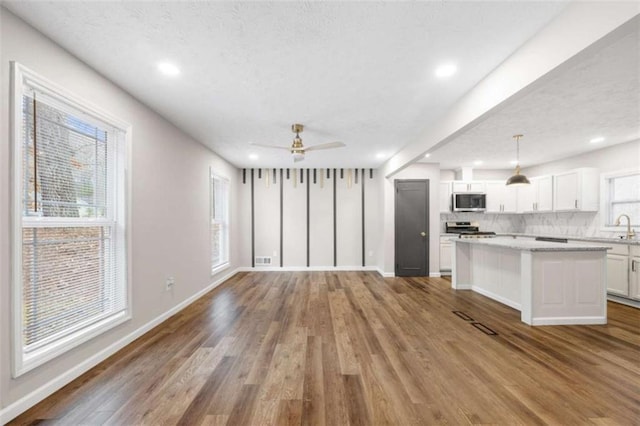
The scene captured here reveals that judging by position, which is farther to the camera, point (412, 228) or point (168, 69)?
point (412, 228)

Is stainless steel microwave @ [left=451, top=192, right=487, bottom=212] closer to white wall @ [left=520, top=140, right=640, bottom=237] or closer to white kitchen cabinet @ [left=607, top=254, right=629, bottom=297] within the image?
white wall @ [left=520, top=140, right=640, bottom=237]

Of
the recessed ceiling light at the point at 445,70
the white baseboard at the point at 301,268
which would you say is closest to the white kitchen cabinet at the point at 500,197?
the white baseboard at the point at 301,268

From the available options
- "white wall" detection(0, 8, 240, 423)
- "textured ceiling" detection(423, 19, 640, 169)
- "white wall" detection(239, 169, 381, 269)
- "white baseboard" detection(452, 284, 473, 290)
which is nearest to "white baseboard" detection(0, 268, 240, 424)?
"white wall" detection(0, 8, 240, 423)

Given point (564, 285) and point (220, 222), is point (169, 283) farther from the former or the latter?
point (564, 285)

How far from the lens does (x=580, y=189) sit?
16.8ft

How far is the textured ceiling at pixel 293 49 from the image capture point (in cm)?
168

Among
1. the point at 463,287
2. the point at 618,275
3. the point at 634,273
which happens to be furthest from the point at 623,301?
the point at 463,287

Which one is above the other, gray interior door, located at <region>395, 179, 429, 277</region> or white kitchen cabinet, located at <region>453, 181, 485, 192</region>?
white kitchen cabinet, located at <region>453, 181, 485, 192</region>

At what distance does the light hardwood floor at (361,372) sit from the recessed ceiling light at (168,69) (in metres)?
2.67

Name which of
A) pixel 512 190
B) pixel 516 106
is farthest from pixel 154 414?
pixel 512 190

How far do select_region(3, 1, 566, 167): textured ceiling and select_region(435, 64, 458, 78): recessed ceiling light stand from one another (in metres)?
0.06

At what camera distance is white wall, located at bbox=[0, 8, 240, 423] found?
66.2 inches

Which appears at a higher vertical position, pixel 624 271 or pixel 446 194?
pixel 446 194

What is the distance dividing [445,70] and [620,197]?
17.0 ft
